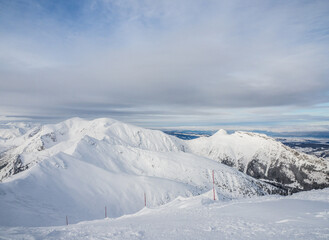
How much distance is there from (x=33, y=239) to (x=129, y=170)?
169160 mm

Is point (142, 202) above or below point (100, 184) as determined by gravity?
below

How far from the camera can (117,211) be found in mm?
84625

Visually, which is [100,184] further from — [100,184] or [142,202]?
[142,202]

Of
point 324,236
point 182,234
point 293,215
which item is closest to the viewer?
point 324,236

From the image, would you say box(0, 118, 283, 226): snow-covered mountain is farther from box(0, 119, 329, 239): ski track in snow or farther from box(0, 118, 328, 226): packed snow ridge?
box(0, 119, 329, 239): ski track in snow

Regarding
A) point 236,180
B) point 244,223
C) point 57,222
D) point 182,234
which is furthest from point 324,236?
point 236,180

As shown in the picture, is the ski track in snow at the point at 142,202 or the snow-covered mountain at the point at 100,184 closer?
the ski track in snow at the point at 142,202

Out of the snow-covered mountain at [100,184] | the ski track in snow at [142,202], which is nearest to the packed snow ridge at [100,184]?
the snow-covered mountain at [100,184]

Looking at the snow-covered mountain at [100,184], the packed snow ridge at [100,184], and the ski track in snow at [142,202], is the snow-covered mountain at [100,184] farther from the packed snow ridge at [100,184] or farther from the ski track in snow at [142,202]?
the ski track in snow at [142,202]

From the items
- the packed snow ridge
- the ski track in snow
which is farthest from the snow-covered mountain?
the ski track in snow

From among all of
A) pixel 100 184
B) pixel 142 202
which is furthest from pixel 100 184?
pixel 142 202

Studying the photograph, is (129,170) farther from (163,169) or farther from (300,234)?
(300,234)

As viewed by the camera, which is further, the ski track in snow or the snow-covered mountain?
the snow-covered mountain

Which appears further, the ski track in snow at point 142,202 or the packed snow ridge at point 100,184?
the packed snow ridge at point 100,184
